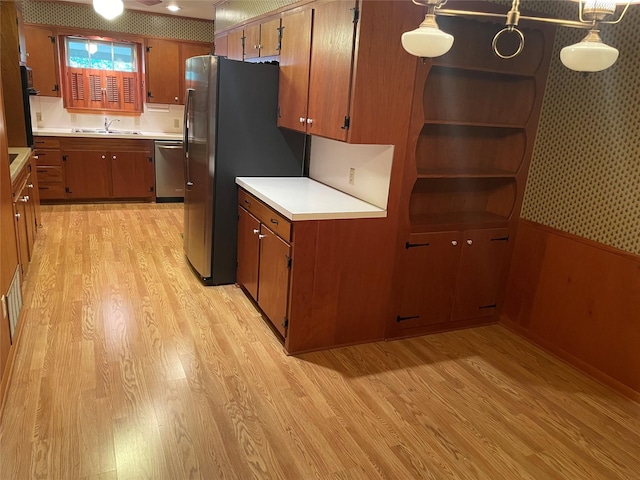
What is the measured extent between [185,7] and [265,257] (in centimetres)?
386

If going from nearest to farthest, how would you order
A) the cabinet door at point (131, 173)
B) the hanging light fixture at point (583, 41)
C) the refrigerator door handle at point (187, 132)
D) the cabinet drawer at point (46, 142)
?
1. the hanging light fixture at point (583, 41)
2. the refrigerator door handle at point (187, 132)
3. the cabinet drawer at point (46, 142)
4. the cabinet door at point (131, 173)

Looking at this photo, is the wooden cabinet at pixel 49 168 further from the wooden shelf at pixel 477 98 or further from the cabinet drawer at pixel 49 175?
the wooden shelf at pixel 477 98

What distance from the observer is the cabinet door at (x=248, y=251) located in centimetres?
328

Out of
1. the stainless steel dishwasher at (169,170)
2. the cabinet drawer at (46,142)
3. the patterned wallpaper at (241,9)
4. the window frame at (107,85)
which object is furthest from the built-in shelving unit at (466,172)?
the window frame at (107,85)

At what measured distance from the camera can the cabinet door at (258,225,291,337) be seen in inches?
111

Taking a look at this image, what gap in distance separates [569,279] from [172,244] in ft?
11.3

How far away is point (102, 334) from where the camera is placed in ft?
9.64

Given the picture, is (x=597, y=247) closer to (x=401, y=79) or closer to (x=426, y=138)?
(x=426, y=138)

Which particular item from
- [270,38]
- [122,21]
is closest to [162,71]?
[122,21]

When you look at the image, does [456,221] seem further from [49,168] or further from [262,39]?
[49,168]

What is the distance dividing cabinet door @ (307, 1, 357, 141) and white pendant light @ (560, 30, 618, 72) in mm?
1242

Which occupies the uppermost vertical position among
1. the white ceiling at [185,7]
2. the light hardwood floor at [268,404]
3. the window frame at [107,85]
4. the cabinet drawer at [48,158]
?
the white ceiling at [185,7]

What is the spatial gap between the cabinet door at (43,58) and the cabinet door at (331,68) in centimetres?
437

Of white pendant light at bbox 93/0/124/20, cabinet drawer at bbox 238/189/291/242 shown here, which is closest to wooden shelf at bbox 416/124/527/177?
cabinet drawer at bbox 238/189/291/242
